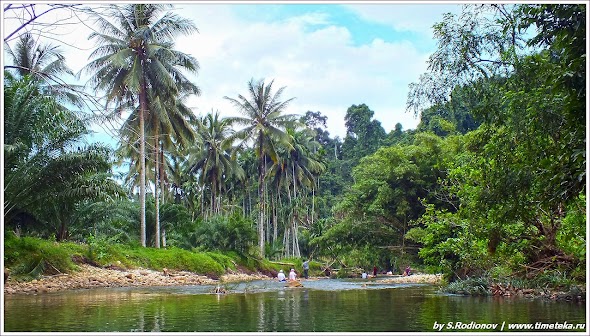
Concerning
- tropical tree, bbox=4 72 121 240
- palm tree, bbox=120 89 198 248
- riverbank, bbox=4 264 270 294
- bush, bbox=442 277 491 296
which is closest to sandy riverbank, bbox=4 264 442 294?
riverbank, bbox=4 264 270 294

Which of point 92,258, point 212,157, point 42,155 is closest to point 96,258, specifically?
point 92,258

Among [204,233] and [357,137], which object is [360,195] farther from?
[357,137]

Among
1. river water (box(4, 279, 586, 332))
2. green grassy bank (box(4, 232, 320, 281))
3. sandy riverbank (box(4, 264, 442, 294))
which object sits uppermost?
green grassy bank (box(4, 232, 320, 281))

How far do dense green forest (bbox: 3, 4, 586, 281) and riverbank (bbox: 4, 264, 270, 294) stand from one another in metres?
1.92

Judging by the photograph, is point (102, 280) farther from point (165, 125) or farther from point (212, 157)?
point (212, 157)

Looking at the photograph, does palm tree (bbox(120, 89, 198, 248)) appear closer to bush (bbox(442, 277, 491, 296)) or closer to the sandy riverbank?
the sandy riverbank

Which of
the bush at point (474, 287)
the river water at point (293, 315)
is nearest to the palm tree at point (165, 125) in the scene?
the river water at point (293, 315)

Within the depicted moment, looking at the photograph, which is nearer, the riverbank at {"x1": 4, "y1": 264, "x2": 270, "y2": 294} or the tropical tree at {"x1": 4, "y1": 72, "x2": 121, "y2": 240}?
the tropical tree at {"x1": 4, "y1": 72, "x2": 121, "y2": 240}

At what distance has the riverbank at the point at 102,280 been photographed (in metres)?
16.2

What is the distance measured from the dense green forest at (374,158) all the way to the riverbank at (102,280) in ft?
6.29

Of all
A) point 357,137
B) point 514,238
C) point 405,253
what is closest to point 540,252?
point 514,238

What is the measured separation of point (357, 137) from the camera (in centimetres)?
6700

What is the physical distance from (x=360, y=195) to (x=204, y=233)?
1272 centimetres

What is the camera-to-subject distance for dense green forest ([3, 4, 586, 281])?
7.11m
